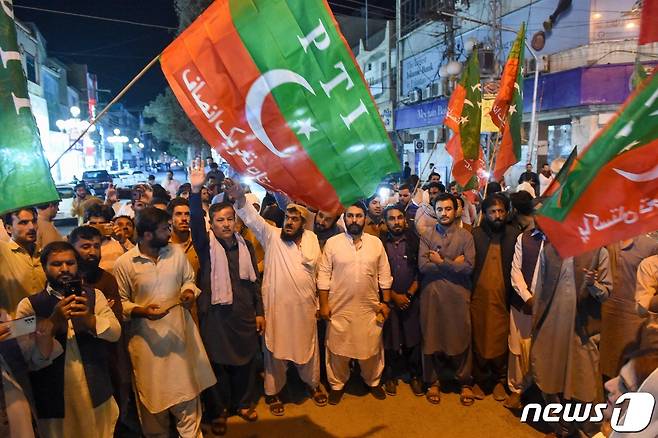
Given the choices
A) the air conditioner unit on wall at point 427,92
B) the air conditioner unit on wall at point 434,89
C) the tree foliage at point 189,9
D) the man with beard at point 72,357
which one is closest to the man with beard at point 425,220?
the man with beard at point 72,357

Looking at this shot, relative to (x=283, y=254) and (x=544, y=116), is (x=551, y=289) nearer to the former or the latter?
(x=283, y=254)

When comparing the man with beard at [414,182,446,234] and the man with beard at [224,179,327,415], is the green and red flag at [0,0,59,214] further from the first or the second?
the man with beard at [414,182,446,234]

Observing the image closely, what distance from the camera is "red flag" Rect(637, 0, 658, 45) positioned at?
2217 mm

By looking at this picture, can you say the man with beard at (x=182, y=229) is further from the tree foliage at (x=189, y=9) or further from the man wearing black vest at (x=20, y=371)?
the tree foliage at (x=189, y=9)

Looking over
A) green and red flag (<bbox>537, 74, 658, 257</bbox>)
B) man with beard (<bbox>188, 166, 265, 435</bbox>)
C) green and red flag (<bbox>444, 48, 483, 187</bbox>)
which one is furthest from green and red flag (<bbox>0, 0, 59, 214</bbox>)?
green and red flag (<bbox>444, 48, 483, 187</bbox>)

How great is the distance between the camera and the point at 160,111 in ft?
101

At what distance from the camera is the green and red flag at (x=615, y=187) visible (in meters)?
2.00

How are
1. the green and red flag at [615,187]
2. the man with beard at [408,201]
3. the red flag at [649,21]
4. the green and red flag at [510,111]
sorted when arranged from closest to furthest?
the green and red flag at [615,187]
the red flag at [649,21]
the green and red flag at [510,111]
the man with beard at [408,201]

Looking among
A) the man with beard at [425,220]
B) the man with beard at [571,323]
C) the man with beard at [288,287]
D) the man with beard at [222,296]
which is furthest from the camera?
the man with beard at [425,220]

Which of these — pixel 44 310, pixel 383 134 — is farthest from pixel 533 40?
pixel 44 310

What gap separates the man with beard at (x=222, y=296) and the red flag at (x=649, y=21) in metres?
3.17

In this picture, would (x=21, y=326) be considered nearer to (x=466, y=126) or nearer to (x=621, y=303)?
(x=621, y=303)

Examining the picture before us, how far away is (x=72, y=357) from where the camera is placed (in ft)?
9.80

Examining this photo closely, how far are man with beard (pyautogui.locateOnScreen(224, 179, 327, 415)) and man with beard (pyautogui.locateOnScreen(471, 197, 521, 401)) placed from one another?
1.62m
